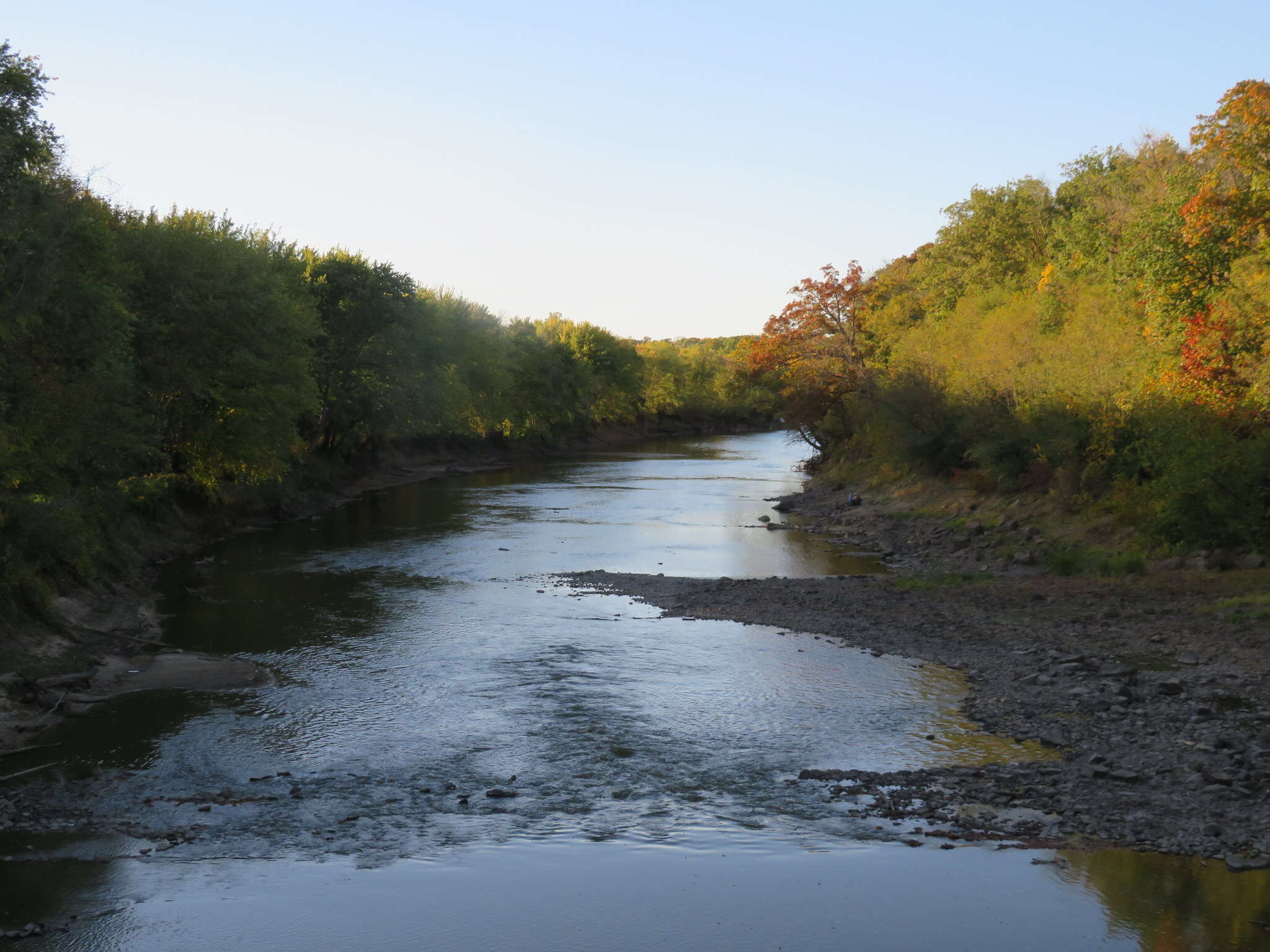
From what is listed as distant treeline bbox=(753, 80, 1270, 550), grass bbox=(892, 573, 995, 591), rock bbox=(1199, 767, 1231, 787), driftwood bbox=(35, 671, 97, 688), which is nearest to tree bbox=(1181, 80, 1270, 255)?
distant treeline bbox=(753, 80, 1270, 550)

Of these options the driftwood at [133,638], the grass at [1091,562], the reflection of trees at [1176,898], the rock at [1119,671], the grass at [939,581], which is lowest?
the reflection of trees at [1176,898]

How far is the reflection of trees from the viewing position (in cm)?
1027

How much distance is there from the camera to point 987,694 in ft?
62.3

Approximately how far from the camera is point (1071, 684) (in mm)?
19031

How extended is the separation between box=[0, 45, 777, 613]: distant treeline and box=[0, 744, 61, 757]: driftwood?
17.2 ft

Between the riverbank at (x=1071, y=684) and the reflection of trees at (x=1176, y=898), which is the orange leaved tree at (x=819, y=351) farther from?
the reflection of trees at (x=1176, y=898)

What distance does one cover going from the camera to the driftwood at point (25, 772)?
49.2 ft

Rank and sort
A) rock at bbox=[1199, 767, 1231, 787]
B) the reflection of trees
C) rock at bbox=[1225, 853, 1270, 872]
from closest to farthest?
the reflection of trees, rock at bbox=[1225, 853, 1270, 872], rock at bbox=[1199, 767, 1231, 787]

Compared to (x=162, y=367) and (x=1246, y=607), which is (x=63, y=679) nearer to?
(x=162, y=367)

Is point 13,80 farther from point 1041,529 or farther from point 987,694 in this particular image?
point 1041,529

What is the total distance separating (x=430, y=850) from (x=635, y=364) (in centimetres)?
11410

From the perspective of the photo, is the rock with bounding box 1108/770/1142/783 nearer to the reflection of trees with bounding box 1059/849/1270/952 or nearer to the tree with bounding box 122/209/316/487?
the reflection of trees with bounding box 1059/849/1270/952

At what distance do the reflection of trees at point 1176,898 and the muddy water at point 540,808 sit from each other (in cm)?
3

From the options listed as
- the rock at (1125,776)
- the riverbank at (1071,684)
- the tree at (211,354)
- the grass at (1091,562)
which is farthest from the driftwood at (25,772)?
the grass at (1091,562)
